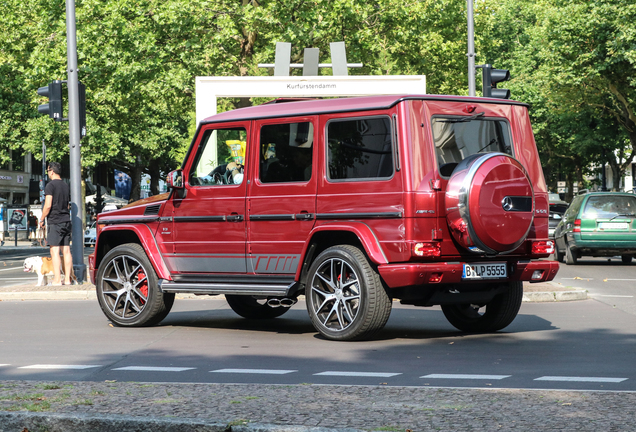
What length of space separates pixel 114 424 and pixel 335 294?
13.6 feet

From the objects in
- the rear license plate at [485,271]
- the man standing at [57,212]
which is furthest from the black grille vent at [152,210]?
the man standing at [57,212]

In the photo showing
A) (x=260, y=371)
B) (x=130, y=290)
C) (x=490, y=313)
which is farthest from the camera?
(x=130, y=290)

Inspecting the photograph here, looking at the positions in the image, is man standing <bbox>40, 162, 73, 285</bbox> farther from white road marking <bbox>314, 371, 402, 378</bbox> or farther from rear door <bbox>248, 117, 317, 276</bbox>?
white road marking <bbox>314, 371, 402, 378</bbox>

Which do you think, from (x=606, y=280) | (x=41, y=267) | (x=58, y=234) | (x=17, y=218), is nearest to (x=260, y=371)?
(x=58, y=234)

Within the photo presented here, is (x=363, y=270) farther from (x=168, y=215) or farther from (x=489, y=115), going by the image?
(x=168, y=215)

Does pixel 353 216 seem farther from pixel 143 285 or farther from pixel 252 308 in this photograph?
pixel 252 308

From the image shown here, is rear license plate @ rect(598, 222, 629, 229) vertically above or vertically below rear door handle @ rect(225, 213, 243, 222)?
below

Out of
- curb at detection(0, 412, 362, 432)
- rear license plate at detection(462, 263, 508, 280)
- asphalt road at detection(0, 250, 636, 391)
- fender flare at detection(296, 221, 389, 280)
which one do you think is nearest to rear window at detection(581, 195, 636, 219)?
asphalt road at detection(0, 250, 636, 391)

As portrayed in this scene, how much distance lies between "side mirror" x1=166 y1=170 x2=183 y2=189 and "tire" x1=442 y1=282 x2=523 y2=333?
2.96 m

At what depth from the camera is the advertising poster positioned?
46062mm

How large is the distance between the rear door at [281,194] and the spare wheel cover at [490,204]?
53.6 inches

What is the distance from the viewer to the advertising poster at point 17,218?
46062 millimetres

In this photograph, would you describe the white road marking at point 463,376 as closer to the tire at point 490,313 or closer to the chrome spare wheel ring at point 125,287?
the tire at point 490,313

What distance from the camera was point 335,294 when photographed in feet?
28.6
